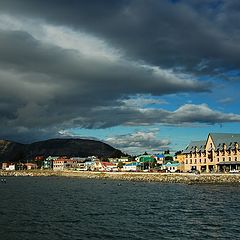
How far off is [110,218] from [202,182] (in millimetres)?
67334

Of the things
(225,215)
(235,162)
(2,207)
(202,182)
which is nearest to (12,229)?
(2,207)

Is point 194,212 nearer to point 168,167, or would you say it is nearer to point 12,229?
point 12,229

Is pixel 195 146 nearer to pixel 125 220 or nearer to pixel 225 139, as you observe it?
pixel 225 139

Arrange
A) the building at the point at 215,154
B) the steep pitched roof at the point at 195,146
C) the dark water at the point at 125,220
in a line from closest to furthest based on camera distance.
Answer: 1. the dark water at the point at 125,220
2. the building at the point at 215,154
3. the steep pitched roof at the point at 195,146

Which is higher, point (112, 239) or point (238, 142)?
point (238, 142)

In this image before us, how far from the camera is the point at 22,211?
5416cm

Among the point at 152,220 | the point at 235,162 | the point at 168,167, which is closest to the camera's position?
the point at 152,220

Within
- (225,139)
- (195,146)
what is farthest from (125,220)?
(195,146)

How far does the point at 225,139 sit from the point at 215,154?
6746 millimetres

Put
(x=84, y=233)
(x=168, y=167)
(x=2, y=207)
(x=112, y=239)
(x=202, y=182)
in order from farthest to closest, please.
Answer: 1. (x=168, y=167)
2. (x=202, y=182)
3. (x=2, y=207)
4. (x=84, y=233)
5. (x=112, y=239)

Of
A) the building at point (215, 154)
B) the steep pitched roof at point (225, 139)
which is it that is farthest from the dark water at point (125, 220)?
the steep pitched roof at point (225, 139)

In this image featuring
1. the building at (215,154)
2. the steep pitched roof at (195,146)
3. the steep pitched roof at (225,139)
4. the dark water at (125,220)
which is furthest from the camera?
the steep pitched roof at (195,146)

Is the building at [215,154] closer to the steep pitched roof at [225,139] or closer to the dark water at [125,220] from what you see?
the steep pitched roof at [225,139]

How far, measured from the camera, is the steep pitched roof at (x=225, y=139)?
145 meters
